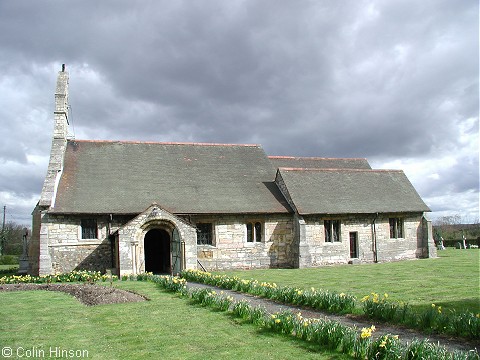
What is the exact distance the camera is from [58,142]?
2767 centimetres

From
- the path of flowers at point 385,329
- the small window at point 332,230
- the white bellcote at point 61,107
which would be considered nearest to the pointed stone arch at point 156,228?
the white bellcote at point 61,107

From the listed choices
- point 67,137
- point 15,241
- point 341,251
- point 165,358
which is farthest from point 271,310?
point 15,241

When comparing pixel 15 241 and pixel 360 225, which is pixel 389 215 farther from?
pixel 15 241

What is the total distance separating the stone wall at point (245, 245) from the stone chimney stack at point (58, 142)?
26.7ft

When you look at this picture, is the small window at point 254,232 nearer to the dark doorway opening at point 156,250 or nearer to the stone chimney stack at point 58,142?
the dark doorway opening at point 156,250

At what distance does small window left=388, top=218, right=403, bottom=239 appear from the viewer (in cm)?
3131

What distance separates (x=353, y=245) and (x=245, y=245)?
7.75m

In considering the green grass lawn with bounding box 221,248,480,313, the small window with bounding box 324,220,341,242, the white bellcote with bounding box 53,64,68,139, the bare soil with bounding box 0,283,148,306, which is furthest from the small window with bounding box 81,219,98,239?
the small window with bounding box 324,220,341,242

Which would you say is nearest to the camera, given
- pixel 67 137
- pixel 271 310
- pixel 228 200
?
pixel 271 310

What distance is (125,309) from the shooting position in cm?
1297

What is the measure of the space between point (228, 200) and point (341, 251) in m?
8.23

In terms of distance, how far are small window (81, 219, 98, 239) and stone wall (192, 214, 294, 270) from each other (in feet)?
18.4

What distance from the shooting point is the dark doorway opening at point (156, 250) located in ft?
90.7

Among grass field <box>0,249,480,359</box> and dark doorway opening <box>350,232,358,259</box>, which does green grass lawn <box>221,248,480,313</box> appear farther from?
dark doorway opening <box>350,232,358,259</box>
